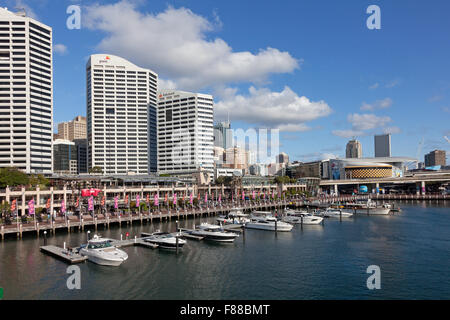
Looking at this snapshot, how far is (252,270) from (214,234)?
2041 cm

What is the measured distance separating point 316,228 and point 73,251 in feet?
191

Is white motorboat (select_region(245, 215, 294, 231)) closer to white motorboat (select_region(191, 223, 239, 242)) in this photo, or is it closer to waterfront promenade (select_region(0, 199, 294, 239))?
white motorboat (select_region(191, 223, 239, 242))

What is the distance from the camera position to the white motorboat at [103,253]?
48156mm

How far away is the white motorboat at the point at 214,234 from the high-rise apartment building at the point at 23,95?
426 feet

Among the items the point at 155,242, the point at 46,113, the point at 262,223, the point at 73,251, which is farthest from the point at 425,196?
the point at 46,113

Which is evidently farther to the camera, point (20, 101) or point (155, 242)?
point (20, 101)

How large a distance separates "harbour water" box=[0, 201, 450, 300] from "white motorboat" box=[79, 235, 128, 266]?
0.95 meters

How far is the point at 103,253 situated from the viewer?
1928 inches

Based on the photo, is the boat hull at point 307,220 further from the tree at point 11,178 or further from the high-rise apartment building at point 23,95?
the high-rise apartment building at point 23,95

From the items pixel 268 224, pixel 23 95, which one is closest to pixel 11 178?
pixel 268 224

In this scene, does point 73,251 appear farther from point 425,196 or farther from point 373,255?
point 425,196

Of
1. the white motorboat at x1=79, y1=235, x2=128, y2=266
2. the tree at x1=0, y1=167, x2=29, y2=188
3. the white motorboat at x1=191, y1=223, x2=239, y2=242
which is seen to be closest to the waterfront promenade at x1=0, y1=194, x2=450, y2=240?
the tree at x1=0, y1=167, x2=29, y2=188

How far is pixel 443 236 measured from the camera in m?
70.9

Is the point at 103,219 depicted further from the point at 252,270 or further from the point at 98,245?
the point at 252,270
